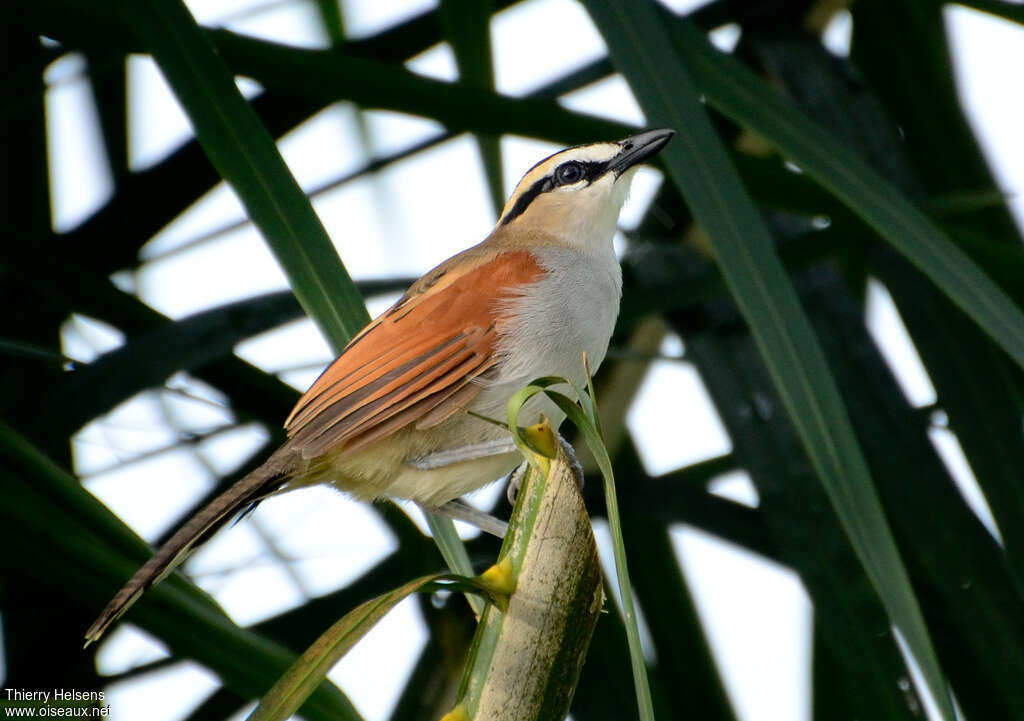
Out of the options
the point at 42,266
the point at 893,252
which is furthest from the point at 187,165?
the point at 893,252

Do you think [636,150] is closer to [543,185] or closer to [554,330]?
[543,185]

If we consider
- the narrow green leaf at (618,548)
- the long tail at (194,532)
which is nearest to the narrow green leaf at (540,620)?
the narrow green leaf at (618,548)

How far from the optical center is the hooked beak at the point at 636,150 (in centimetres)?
226

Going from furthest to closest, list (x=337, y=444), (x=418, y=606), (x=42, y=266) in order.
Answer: (x=418, y=606)
(x=42, y=266)
(x=337, y=444)

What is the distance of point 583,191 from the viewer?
2525 mm

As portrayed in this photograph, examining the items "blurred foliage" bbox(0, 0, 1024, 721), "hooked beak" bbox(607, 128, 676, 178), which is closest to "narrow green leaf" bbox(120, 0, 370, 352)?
"blurred foliage" bbox(0, 0, 1024, 721)

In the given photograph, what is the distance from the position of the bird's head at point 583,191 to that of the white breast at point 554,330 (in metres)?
0.31

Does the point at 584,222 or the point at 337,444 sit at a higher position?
the point at 584,222

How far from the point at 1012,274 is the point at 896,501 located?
45cm

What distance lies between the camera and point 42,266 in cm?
Result: 204

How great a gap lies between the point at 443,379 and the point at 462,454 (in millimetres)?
131

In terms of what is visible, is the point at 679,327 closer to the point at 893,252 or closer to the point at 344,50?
the point at 893,252

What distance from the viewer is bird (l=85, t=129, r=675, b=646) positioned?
1.79 metres

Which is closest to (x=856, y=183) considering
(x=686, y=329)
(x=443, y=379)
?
(x=443, y=379)
